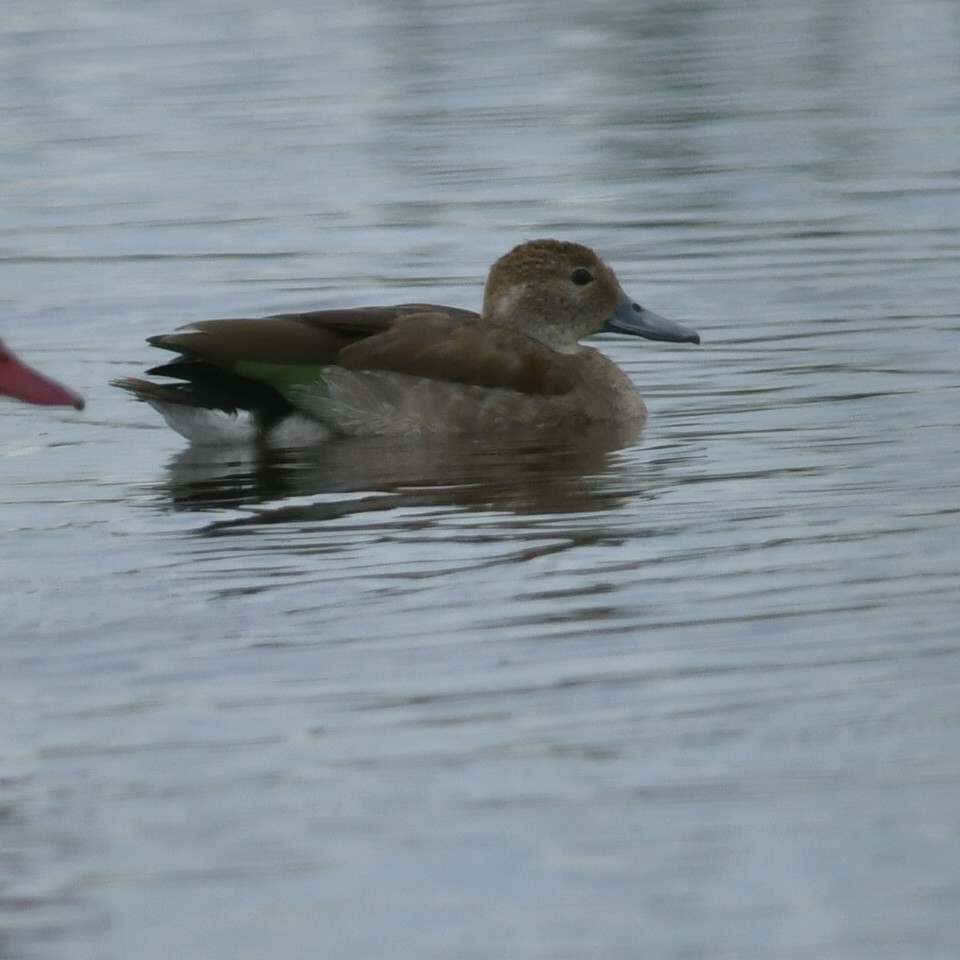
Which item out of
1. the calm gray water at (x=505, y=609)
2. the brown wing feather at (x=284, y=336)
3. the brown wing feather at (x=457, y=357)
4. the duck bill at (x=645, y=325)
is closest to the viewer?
the calm gray water at (x=505, y=609)

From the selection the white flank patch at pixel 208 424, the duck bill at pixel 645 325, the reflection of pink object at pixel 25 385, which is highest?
the reflection of pink object at pixel 25 385

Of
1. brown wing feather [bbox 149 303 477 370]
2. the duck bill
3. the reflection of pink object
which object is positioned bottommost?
the duck bill

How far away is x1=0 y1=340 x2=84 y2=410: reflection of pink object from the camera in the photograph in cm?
819

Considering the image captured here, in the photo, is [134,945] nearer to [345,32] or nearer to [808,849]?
[808,849]

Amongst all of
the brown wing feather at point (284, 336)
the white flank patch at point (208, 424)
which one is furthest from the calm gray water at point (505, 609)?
the brown wing feather at point (284, 336)

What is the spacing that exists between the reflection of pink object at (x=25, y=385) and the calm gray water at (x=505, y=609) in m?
Result: 0.52

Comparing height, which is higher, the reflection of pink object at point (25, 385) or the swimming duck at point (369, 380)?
the reflection of pink object at point (25, 385)

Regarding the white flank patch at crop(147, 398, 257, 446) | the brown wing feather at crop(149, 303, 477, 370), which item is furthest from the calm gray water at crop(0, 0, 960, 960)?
the brown wing feather at crop(149, 303, 477, 370)

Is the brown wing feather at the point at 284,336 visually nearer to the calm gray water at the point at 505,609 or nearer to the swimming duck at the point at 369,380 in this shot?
the swimming duck at the point at 369,380

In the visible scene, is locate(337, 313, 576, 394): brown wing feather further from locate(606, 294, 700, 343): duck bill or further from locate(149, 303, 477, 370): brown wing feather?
locate(606, 294, 700, 343): duck bill

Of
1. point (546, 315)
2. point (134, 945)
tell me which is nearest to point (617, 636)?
point (134, 945)

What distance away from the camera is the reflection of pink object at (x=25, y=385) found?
8.19 meters

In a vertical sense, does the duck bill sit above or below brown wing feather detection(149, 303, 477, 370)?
below

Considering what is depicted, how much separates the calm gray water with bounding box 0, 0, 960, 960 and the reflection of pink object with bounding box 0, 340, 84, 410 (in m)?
0.52
